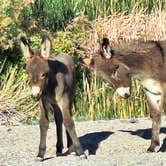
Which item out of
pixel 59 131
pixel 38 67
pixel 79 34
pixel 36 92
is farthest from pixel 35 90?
pixel 79 34

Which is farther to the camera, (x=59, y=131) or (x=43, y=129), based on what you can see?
(x=59, y=131)

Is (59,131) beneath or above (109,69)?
beneath

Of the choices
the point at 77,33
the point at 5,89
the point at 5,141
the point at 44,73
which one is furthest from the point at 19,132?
the point at 77,33

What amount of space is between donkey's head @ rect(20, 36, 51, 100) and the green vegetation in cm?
471

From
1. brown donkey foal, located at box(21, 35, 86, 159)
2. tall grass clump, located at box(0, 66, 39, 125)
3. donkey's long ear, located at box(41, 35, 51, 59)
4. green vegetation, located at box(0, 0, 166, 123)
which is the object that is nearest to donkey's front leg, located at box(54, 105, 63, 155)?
brown donkey foal, located at box(21, 35, 86, 159)

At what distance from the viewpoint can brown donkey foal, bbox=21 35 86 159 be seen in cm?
1045

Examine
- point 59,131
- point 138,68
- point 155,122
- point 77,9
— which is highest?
point 77,9

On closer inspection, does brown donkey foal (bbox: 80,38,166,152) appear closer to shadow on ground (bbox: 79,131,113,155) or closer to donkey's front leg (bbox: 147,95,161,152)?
donkey's front leg (bbox: 147,95,161,152)

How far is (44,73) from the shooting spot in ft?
34.5

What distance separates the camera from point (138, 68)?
11.4m

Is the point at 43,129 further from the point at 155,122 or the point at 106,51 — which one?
the point at 155,122

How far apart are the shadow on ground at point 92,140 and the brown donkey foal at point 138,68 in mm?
1024

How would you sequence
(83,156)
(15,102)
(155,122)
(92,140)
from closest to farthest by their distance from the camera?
(83,156) → (155,122) → (92,140) → (15,102)

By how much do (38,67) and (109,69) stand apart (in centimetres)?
105
